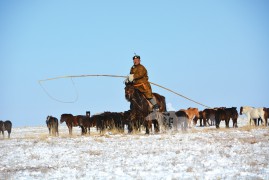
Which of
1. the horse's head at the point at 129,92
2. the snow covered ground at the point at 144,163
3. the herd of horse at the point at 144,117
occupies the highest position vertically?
the horse's head at the point at 129,92

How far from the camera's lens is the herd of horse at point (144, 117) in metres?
15.0

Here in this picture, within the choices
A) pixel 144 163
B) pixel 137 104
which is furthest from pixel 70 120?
pixel 144 163

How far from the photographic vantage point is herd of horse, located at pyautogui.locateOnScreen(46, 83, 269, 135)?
49.1 ft

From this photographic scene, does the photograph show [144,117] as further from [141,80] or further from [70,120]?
[70,120]

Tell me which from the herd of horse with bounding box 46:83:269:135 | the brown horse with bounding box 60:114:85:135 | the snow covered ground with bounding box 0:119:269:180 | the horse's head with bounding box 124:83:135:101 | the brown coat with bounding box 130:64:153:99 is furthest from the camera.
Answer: the brown horse with bounding box 60:114:85:135

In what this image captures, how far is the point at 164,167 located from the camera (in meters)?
6.49

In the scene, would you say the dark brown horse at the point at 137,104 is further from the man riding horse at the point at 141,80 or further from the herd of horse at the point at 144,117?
the man riding horse at the point at 141,80

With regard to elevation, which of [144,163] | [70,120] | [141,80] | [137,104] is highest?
[141,80]

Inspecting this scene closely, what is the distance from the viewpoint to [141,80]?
15188 mm

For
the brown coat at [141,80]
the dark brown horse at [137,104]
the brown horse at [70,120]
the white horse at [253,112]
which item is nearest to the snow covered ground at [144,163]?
the dark brown horse at [137,104]

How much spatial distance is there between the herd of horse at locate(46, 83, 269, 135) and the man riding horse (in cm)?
16

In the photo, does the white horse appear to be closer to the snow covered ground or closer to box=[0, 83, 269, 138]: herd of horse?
box=[0, 83, 269, 138]: herd of horse

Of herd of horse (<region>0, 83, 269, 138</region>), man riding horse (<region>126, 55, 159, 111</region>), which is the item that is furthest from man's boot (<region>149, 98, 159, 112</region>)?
herd of horse (<region>0, 83, 269, 138</region>)

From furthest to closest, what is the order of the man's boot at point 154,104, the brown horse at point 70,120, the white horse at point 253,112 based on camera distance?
the white horse at point 253,112 → the brown horse at point 70,120 → the man's boot at point 154,104
